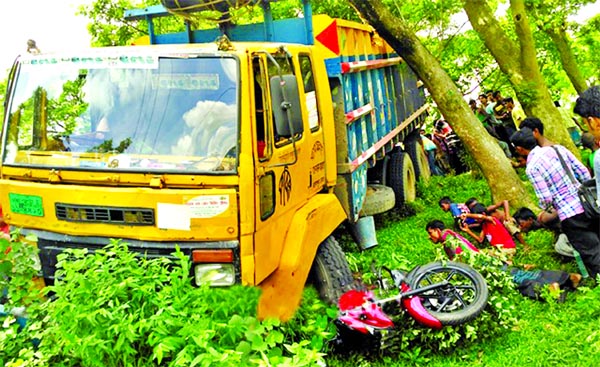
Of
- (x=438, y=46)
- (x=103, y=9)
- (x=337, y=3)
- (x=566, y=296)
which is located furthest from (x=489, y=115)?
(x=103, y=9)

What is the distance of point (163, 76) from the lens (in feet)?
13.0

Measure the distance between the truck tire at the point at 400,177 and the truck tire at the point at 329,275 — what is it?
355 centimetres

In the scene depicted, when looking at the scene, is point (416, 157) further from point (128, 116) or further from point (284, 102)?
point (128, 116)

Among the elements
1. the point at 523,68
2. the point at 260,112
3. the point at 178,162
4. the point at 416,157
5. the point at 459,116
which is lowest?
the point at 416,157

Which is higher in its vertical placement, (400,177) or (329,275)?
(400,177)

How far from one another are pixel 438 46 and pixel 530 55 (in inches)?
67.1

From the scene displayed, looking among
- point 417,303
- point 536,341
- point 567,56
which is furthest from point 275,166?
point 567,56

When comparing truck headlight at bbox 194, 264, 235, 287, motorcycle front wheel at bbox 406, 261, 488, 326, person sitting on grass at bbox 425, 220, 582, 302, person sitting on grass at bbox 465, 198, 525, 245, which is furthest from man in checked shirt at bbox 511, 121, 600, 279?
truck headlight at bbox 194, 264, 235, 287

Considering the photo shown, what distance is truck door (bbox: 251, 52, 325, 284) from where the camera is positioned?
3918mm

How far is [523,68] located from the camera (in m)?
8.09

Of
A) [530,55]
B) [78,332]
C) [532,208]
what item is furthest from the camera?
[530,55]

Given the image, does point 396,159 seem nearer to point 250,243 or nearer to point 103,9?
point 250,243

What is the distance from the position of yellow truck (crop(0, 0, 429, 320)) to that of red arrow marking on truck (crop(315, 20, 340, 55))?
0.90 m

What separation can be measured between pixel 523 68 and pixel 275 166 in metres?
5.22
